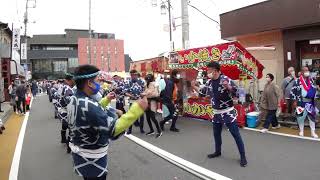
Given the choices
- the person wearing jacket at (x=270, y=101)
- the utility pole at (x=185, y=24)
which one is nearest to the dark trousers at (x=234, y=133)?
the person wearing jacket at (x=270, y=101)

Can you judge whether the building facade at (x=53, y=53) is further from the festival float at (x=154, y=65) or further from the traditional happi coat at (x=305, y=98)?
the traditional happi coat at (x=305, y=98)

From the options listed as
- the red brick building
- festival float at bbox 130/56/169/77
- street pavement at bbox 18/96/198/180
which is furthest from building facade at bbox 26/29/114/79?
street pavement at bbox 18/96/198/180

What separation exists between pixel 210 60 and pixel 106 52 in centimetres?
7608

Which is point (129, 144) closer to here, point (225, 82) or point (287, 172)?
point (225, 82)

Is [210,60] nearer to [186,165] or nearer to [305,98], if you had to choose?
[305,98]

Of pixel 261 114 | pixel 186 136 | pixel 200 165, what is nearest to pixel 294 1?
pixel 261 114

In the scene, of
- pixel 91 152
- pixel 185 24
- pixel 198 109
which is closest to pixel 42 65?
pixel 185 24

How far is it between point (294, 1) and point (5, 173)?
11345 mm

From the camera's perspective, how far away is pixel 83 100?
3559 mm

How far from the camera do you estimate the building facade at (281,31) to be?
13.8 m

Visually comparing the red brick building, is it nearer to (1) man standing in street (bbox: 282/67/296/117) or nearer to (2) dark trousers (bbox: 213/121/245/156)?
(1) man standing in street (bbox: 282/67/296/117)

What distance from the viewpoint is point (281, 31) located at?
50.0 feet

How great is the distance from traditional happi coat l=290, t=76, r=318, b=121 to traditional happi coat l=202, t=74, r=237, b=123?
3216mm

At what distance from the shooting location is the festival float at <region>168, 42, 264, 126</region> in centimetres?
1152
